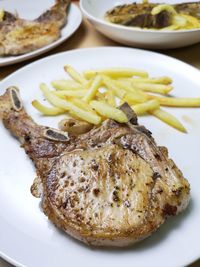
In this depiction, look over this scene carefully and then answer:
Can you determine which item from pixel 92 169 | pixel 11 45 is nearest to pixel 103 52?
pixel 11 45

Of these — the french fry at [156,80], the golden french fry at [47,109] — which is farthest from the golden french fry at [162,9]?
the golden french fry at [47,109]

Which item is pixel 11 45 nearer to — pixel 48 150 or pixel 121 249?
pixel 48 150

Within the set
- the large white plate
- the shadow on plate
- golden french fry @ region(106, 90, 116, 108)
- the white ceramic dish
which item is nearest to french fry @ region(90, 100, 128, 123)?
golden french fry @ region(106, 90, 116, 108)

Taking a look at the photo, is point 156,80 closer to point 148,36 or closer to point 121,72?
point 121,72

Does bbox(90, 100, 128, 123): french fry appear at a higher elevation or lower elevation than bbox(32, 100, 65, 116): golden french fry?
higher

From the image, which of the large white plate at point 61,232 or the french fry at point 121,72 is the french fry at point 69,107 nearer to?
the large white plate at point 61,232

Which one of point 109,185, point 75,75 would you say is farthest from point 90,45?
point 109,185

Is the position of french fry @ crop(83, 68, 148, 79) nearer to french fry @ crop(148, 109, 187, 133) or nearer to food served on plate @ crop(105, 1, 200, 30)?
french fry @ crop(148, 109, 187, 133)
